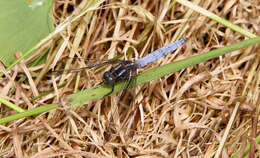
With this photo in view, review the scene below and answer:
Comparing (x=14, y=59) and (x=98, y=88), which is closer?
(x=98, y=88)

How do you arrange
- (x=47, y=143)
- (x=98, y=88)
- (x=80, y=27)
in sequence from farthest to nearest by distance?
(x=80, y=27), (x=47, y=143), (x=98, y=88)

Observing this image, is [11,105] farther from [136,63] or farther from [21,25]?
[136,63]

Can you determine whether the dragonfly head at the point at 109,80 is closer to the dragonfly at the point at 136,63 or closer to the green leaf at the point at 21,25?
the dragonfly at the point at 136,63

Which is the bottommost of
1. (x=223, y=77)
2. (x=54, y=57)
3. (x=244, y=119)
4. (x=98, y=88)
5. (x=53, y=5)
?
(x=244, y=119)

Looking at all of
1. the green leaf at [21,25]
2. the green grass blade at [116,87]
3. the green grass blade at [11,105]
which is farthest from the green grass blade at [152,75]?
the green leaf at [21,25]

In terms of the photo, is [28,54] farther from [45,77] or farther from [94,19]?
[94,19]

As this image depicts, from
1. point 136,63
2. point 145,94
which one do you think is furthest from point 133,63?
point 145,94

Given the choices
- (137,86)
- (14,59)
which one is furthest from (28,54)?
(137,86)
